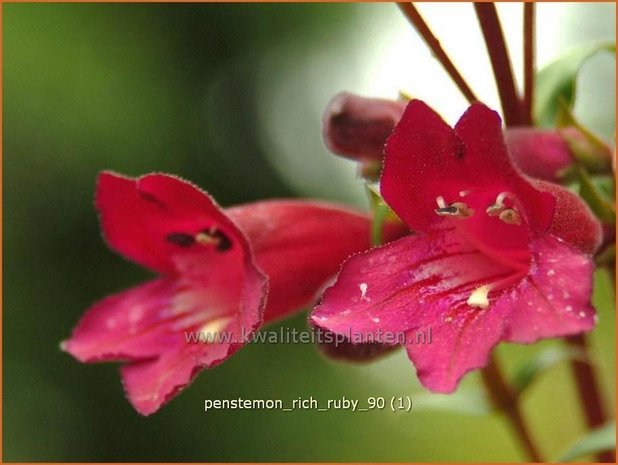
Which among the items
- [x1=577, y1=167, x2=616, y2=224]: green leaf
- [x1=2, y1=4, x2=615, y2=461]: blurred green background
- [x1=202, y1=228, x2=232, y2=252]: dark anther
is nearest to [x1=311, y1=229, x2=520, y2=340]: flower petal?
[x1=577, y1=167, x2=616, y2=224]: green leaf

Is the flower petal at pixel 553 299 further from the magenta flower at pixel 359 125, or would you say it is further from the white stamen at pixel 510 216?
the magenta flower at pixel 359 125

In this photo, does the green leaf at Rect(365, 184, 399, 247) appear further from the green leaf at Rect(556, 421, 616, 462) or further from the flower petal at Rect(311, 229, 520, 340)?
the green leaf at Rect(556, 421, 616, 462)

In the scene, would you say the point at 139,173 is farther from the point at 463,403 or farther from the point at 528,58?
the point at 528,58

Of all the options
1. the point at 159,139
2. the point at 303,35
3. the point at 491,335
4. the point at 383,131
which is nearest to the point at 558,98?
the point at 383,131

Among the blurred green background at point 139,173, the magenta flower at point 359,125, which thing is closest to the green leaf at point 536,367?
the magenta flower at point 359,125

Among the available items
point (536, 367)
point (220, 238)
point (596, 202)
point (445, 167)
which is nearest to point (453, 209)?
point (445, 167)

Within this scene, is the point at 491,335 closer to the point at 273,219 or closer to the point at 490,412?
the point at 273,219
